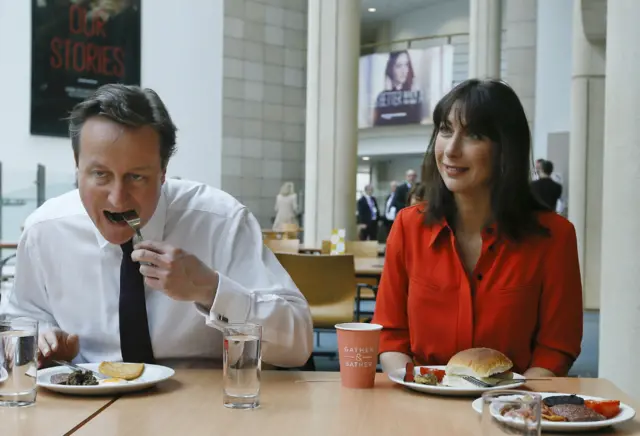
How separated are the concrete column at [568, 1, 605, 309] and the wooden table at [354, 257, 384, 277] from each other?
3.62m

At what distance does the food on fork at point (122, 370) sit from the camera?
1511mm

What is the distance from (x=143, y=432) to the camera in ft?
3.92

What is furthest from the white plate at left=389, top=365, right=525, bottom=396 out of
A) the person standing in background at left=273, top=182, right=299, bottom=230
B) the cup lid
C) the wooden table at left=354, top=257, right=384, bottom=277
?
the person standing in background at left=273, top=182, right=299, bottom=230

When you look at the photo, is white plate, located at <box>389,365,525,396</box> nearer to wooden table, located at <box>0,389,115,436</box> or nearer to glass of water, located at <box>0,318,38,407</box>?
wooden table, located at <box>0,389,115,436</box>

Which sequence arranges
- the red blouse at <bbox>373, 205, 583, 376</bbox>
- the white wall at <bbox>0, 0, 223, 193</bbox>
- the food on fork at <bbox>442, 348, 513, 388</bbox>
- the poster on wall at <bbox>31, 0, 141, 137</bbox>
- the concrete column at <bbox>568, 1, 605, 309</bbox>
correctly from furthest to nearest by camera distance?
1. the poster on wall at <bbox>31, 0, 141, 137</bbox>
2. the white wall at <bbox>0, 0, 223, 193</bbox>
3. the concrete column at <bbox>568, 1, 605, 309</bbox>
4. the red blouse at <bbox>373, 205, 583, 376</bbox>
5. the food on fork at <bbox>442, 348, 513, 388</bbox>

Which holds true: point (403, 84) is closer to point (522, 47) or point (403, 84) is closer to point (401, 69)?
point (401, 69)

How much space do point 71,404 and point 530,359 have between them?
1.15 m

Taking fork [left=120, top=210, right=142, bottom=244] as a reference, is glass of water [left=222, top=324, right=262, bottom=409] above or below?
below

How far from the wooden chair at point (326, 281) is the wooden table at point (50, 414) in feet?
9.88

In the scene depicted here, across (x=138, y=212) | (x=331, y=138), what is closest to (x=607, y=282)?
(x=138, y=212)

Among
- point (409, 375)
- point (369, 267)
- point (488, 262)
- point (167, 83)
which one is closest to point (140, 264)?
point (409, 375)

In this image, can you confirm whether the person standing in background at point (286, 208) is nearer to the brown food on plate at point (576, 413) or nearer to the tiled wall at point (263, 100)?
the tiled wall at point (263, 100)

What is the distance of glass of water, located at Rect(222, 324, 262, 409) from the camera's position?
1.33 meters

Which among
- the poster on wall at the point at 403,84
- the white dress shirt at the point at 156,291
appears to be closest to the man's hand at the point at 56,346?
the white dress shirt at the point at 156,291
